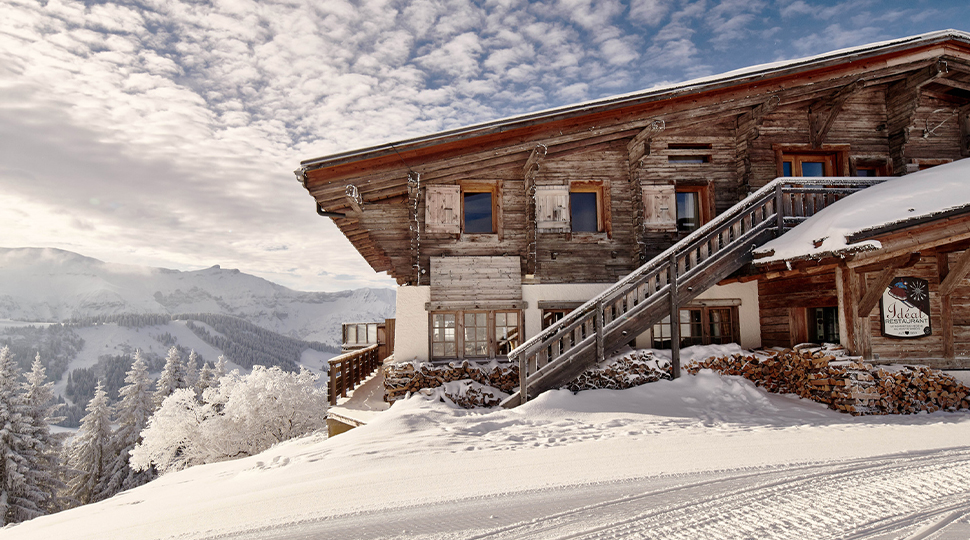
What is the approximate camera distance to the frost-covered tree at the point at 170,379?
129 ft

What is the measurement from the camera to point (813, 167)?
44.3 ft

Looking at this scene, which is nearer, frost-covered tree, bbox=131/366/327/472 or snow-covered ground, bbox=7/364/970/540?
snow-covered ground, bbox=7/364/970/540

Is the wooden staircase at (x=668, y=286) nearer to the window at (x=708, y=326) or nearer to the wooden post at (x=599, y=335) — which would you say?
the wooden post at (x=599, y=335)

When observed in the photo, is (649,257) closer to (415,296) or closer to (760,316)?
(760,316)

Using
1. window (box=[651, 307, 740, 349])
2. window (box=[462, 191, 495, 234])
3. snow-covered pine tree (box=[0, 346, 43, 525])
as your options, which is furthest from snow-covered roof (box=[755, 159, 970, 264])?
snow-covered pine tree (box=[0, 346, 43, 525])

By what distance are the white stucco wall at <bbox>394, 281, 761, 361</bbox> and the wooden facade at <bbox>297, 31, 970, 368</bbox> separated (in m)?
0.21

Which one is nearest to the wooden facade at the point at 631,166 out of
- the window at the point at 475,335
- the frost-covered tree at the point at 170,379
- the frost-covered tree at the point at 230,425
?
the window at the point at 475,335

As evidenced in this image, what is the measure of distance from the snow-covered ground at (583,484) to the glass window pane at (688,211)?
5693 millimetres

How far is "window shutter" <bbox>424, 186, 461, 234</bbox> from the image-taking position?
12.1 metres

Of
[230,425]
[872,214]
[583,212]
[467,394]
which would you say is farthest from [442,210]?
[230,425]

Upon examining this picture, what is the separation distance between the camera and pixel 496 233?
40.8 feet

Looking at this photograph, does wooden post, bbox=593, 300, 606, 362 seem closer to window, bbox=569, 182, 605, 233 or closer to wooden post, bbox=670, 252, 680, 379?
wooden post, bbox=670, 252, 680, 379

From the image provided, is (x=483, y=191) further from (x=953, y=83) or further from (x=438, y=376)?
(x=953, y=83)

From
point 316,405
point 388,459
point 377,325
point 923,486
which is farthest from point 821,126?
point 316,405
